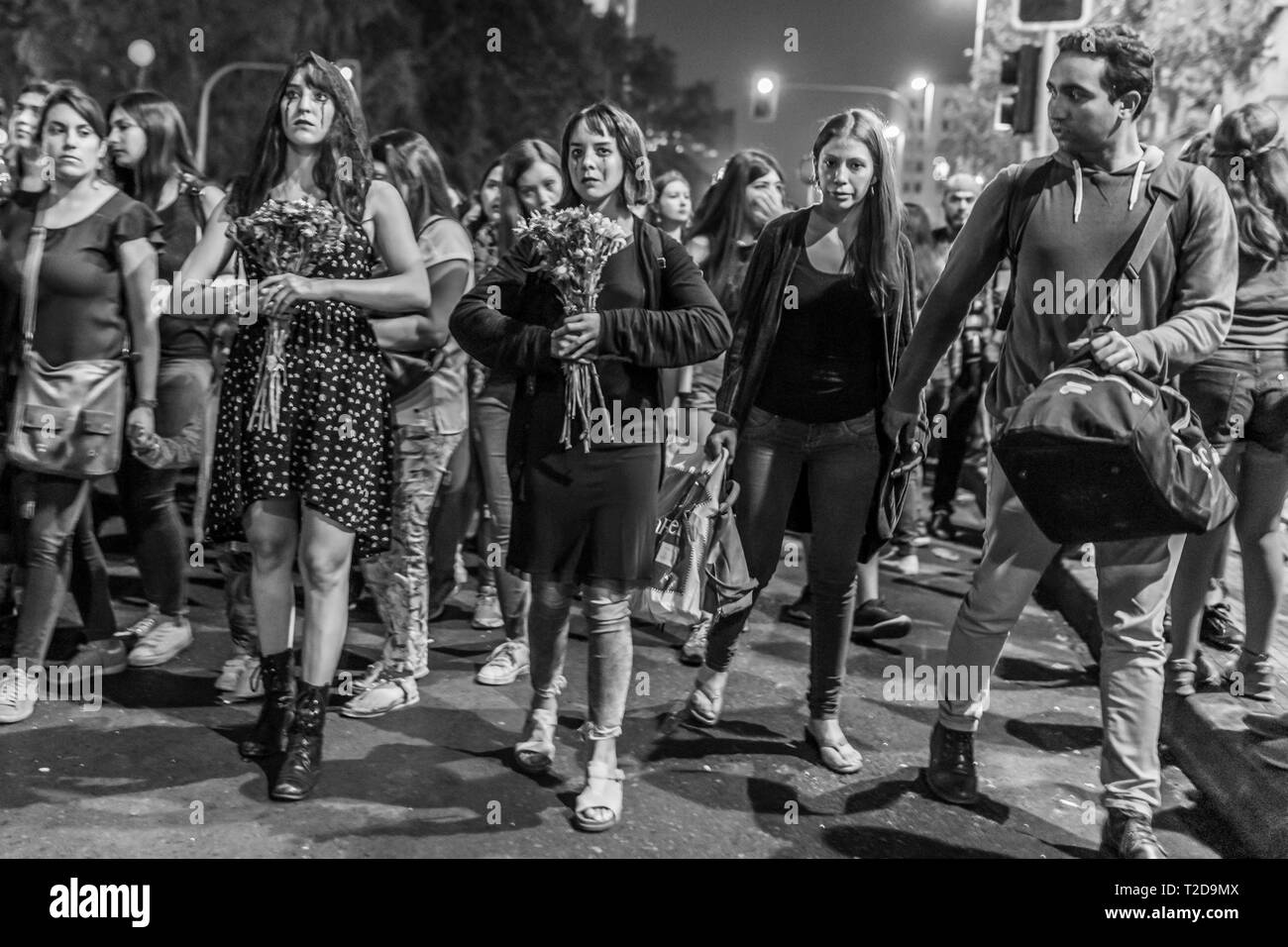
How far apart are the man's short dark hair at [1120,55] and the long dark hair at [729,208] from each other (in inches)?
106

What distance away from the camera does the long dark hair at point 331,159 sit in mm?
4375

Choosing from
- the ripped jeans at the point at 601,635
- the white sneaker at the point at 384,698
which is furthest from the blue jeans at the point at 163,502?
the ripped jeans at the point at 601,635

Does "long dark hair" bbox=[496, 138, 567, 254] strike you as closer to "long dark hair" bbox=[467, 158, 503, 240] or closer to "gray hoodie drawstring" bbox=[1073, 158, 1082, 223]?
"long dark hair" bbox=[467, 158, 503, 240]

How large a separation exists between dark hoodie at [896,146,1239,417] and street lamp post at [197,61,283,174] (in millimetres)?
22046

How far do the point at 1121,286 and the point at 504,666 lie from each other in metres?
2.88

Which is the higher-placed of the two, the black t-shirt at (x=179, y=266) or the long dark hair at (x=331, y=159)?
the long dark hair at (x=331, y=159)

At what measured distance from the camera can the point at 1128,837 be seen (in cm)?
394

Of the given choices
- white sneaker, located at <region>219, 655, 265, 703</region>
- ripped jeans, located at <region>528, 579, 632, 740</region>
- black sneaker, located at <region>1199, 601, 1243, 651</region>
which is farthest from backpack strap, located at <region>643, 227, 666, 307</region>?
black sneaker, located at <region>1199, 601, 1243, 651</region>

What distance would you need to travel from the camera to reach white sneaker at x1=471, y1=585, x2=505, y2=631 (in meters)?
6.53

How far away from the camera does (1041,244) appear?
13.4 ft

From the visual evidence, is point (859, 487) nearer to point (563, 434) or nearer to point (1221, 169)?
point (563, 434)

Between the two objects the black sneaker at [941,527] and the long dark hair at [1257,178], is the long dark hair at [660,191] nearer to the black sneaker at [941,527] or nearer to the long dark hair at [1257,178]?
the black sneaker at [941,527]
